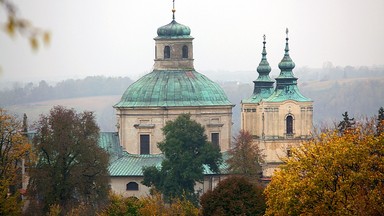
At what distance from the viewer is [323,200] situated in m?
46.9

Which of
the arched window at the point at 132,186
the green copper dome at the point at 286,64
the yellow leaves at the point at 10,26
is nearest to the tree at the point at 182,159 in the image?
the arched window at the point at 132,186

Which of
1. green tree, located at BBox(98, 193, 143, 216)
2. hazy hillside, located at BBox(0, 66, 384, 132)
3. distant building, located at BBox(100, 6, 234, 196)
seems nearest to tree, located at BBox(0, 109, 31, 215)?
green tree, located at BBox(98, 193, 143, 216)

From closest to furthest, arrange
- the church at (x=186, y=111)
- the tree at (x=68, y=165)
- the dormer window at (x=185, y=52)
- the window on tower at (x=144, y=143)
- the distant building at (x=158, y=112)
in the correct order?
the tree at (x=68, y=165), the church at (x=186, y=111), the distant building at (x=158, y=112), the window on tower at (x=144, y=143), the dormer window at (x=185, y=52)

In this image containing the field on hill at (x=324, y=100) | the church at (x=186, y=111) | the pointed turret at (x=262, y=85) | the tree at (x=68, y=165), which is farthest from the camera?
the field on hill at (x=324, y=100)

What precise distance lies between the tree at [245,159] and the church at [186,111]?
4.23 m

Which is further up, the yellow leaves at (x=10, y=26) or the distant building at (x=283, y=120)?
the yellow leaves at (x=10, y=26)

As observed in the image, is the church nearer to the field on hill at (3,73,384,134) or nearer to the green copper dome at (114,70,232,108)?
the green copper dome at (114,70,232,108)

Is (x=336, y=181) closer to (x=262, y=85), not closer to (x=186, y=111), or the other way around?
(x=186, y=111)

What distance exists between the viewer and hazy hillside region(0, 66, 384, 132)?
13675cm

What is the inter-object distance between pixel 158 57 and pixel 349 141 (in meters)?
41.7

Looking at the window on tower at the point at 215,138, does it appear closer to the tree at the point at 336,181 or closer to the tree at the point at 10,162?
the tree at the point at 10,162

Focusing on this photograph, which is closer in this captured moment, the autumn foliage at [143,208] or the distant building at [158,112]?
the autumn foliage at [143,208]

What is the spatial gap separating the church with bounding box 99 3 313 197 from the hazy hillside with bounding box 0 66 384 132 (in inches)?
1261

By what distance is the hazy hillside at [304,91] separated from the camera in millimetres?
136750
